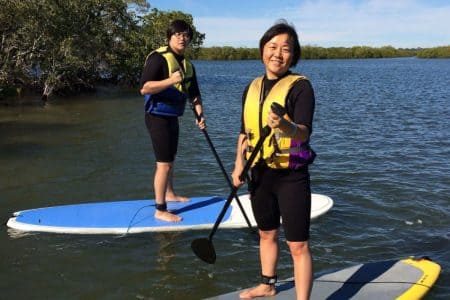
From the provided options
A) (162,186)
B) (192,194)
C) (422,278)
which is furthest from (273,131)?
(192,194)

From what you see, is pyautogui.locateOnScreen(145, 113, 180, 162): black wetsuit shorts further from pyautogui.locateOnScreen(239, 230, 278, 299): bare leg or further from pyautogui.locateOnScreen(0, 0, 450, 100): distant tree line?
pyautogui.locateOnScreen(0, 0, 450, 100): distant tree line

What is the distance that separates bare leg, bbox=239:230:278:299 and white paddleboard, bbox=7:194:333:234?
1.94 m

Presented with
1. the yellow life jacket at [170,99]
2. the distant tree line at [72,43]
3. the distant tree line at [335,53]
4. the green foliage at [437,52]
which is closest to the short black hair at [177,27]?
the yellow life jacket at [170,99]

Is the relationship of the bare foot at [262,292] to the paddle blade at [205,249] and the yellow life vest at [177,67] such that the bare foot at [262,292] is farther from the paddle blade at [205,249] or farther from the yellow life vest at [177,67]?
the yellow life vest at [177,67]

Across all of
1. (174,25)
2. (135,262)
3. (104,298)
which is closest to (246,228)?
(135,262)

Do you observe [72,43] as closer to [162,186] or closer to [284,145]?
[162,186]

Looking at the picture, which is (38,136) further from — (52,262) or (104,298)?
(104,298)

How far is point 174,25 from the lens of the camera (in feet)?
17.0

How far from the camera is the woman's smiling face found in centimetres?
319

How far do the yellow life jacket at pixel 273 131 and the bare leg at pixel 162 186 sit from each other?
7.88 ft

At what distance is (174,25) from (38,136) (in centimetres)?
906

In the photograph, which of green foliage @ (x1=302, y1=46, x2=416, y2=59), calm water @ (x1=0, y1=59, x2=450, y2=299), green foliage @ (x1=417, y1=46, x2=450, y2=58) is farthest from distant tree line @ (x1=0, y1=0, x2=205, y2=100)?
green foliage @ (x1=302, y1=46, x2=416, y2=59)

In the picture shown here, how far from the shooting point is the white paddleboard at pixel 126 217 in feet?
18.9

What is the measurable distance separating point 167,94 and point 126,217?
1617 millimetres
